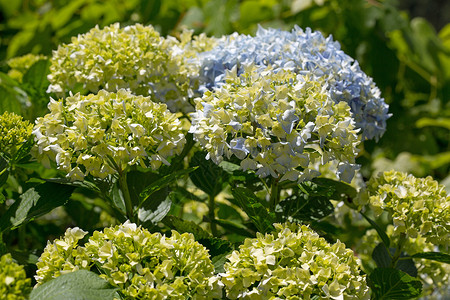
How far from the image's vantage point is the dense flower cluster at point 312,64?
1.11m

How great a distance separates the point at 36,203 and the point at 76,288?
0.30 m

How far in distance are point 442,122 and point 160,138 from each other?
6.01ft

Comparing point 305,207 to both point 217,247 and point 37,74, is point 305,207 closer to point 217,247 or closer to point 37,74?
point 217,247

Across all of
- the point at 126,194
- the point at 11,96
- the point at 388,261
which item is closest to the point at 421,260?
the point at 388,261

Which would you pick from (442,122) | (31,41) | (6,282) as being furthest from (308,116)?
(442,122)

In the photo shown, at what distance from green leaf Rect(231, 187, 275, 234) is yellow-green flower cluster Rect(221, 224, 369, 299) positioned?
0.33 ft

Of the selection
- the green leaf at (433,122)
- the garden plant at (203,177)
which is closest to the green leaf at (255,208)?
the garden plant at (203,177)

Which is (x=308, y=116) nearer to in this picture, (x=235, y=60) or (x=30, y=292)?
(x=235, y=60)

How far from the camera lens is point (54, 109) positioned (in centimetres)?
95

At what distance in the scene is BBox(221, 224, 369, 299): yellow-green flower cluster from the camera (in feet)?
2.59

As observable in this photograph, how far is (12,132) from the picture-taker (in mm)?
979

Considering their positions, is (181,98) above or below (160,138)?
above

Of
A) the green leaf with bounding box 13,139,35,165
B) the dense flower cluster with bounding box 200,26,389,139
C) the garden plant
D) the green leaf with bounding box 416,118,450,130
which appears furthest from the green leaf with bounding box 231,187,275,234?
the green leaf with bounding box 416,118,450,130

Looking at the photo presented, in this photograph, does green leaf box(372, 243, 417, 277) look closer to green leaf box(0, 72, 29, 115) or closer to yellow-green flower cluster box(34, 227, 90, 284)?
yellow-green flower cluster box(34, 227, 90, 284)
